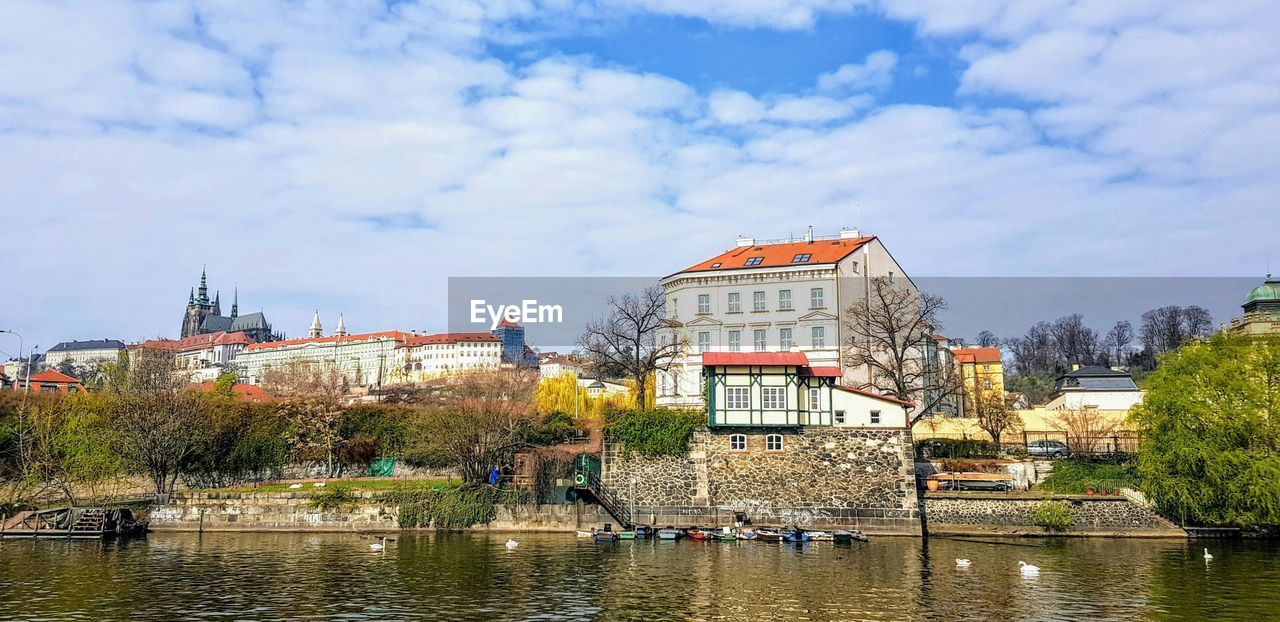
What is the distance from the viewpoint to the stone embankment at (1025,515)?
3638 cm

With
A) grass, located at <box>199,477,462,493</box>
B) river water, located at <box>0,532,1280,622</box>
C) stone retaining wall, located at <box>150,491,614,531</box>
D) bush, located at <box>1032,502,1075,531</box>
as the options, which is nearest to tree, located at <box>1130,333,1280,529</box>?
river water, located at <box>0,532,1280,622</box>

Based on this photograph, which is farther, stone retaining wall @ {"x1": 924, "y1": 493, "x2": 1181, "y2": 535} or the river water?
stone retaining wall @ {"x1": 924, "y1": 493, "x2": 1181, "y2": 535}

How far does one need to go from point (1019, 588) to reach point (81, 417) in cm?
4528

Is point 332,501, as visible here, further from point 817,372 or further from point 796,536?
point 817,372

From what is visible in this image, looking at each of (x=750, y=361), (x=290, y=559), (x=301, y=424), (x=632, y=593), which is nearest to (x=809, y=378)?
(x=750, y=361)

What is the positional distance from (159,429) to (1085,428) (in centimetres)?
5070

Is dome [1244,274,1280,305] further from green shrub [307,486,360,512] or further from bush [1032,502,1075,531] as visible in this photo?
green shrub [307,486,360,512]

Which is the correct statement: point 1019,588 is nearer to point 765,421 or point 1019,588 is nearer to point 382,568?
point 765,421

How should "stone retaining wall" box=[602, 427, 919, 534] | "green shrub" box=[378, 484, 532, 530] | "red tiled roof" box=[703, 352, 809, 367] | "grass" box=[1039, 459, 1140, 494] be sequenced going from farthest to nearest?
"red tiled roof" box=[703, 352, 809, 367], "grass" box=[1039, 459, 1140, 494], "green shrub" box=[378, 484, 532, 530], "stone retaining wall" box=[602, 427, 919, 534]

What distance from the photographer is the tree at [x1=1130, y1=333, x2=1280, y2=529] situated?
107 ft

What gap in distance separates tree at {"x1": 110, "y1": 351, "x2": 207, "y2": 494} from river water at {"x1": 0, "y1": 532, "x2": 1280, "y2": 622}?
Result: 7.73 m

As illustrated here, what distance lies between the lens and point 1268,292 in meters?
69.8

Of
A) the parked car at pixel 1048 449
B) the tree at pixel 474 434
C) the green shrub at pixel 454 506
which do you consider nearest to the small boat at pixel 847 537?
the green shrub at pixel 454 506

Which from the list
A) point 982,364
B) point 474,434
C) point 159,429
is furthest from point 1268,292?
point 159,429
